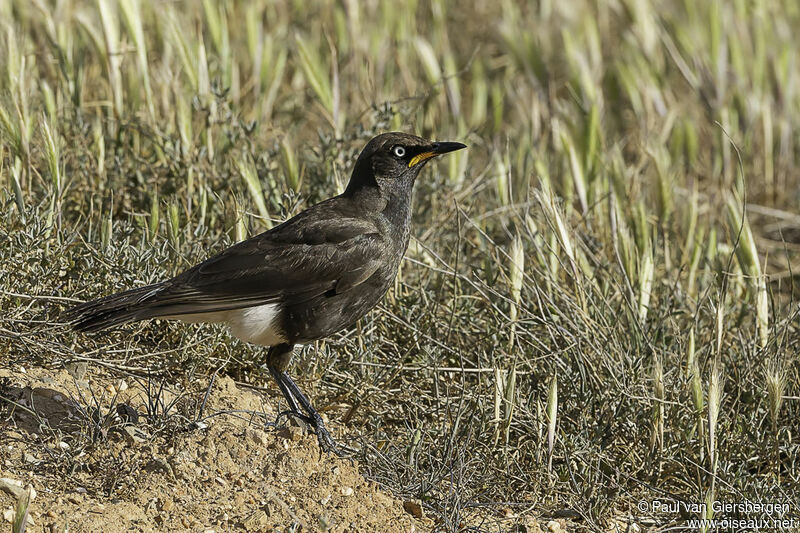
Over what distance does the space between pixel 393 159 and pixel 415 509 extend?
1.47 m

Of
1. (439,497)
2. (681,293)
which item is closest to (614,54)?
(681,293)

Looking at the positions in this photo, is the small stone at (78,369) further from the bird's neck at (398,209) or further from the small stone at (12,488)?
the bird's neck at (398,209)

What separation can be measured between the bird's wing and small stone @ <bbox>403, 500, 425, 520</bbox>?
2.86 feet

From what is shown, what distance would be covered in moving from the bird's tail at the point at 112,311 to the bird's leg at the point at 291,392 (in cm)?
55

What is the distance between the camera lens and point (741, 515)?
374cm

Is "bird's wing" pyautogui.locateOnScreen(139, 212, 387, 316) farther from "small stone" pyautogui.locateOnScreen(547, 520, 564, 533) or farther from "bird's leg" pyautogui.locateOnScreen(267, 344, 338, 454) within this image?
"small stone" pyautogui.locateOnScreen(547, 520, 564, 533)

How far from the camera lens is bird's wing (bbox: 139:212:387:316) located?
12.9 feet

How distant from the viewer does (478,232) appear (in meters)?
5.09

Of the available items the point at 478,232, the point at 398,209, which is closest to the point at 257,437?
the point at 398,209

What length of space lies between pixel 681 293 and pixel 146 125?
2.85 meters

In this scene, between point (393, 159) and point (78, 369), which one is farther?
point (393, 159)

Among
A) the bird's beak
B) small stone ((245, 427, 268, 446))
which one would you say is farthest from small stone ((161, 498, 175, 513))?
the bird's beak

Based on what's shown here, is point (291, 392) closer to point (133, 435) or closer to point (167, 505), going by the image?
point (133, 435)

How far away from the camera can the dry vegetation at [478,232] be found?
3.94 m
